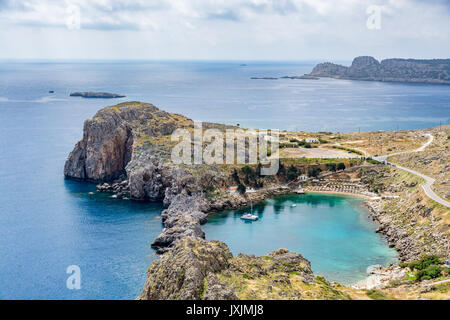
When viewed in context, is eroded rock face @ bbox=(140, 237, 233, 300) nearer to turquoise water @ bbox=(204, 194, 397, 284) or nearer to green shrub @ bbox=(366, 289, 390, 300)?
green shrub @ bbox=(366, 289, 390, 300)

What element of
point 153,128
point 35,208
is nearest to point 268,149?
point 153,128

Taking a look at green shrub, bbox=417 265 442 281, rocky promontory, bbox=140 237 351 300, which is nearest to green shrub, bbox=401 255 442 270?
green shrub, bbox=417 265 442 281

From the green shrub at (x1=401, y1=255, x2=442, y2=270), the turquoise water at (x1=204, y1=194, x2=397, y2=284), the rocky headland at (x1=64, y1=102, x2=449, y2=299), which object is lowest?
the turquoise water at (x1=204, y1=194, x2=397, y2=284)

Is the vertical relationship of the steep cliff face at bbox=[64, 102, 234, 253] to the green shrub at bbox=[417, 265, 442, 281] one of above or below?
above

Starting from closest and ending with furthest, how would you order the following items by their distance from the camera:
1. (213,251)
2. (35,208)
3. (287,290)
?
(287,290), (213,251), (35,208)

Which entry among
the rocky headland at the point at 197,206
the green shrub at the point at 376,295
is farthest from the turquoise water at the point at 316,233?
the green shrub at the point at 376,295

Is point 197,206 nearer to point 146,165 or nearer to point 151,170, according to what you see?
point 151,170

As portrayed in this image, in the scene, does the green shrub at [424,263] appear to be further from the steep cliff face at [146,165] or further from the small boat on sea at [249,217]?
the steep cliff face at [146,165]

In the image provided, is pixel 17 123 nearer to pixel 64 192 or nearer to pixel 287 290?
pixel 64 192

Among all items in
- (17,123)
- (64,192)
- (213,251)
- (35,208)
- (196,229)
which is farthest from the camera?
(17,123)

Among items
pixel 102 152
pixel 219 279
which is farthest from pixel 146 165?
pixel 219 279
